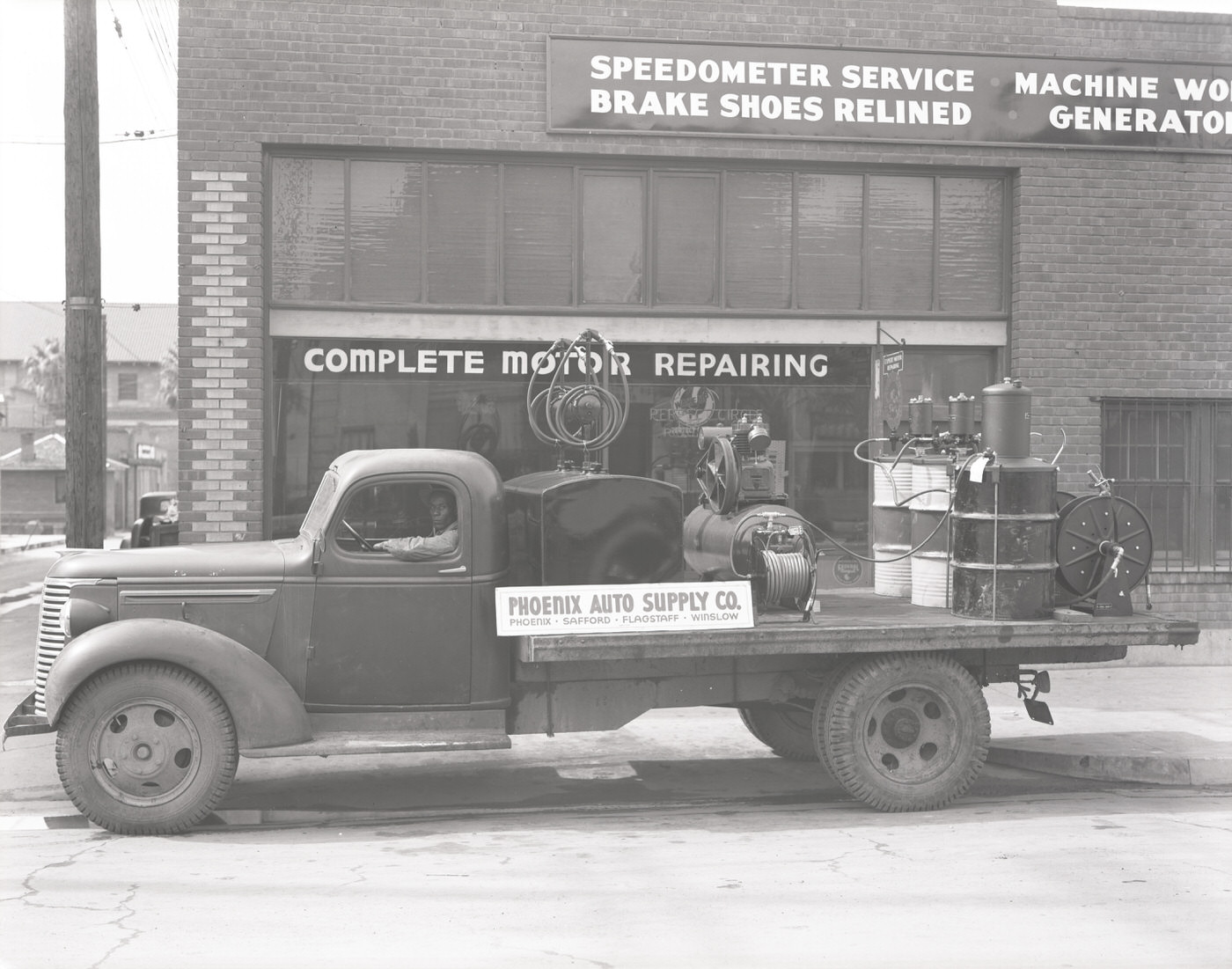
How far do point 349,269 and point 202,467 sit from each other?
2.11 metres

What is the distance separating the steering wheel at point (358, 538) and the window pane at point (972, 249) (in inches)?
269

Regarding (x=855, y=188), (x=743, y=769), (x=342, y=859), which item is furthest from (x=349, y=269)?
(x=342, y=859)

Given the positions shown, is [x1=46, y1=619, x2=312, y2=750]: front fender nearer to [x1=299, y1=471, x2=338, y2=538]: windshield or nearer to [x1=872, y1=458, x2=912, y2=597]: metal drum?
[x1=299, y1=471, x2=338, y2=538]: windshield

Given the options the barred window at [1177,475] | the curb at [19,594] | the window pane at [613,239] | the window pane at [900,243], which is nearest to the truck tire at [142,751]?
the window pane at [613,239]

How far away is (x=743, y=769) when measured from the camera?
29.3 ft

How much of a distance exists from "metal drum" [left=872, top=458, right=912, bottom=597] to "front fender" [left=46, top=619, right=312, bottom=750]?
12.5 feet

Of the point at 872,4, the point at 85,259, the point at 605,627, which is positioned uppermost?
the point at 872,4

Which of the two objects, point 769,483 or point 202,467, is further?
point 202,467

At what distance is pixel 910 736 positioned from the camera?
7621mm

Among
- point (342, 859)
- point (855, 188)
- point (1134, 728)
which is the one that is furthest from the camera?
point (855, 188)

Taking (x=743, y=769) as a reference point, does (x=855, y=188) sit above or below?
above

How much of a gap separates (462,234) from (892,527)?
5.01m

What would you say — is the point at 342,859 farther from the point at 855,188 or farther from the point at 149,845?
the point at 855,188

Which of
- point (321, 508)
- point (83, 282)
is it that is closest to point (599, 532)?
point (321, 508)
